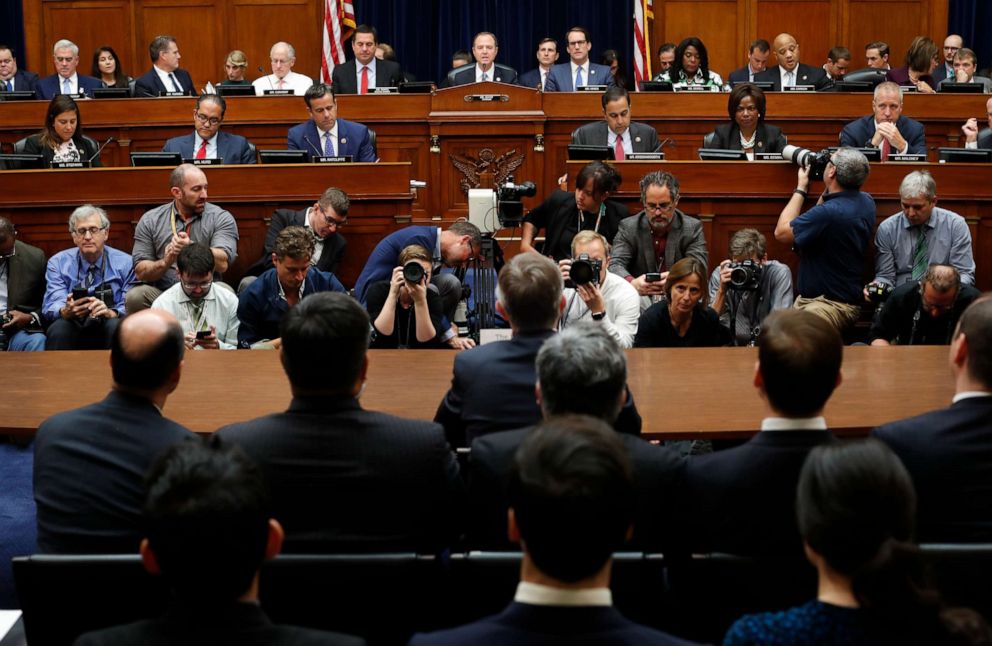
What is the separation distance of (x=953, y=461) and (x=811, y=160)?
3.93 metres

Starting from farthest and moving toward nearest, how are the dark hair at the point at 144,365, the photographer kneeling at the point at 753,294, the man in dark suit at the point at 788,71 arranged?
the man in dark suit at the point at 788,71 → the photographer kneeling at the point at 753,294 → the dark hair at the point at 144,365

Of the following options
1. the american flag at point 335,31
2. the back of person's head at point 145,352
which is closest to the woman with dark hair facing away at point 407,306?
the back of person's head at point 145,352

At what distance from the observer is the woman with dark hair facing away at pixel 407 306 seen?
4691 millimetres

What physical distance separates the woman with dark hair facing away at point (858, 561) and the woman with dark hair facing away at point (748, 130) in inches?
215

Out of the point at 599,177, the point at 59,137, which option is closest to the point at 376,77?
the point at 59,137

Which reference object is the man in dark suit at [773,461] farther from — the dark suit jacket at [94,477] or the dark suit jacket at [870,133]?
the dark suit jacket at [870,133]

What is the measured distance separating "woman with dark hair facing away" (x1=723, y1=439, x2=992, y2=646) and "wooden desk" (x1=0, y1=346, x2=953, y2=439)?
1.25m

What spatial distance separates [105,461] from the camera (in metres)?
2.33

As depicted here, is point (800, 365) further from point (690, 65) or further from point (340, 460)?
point (690, 65)

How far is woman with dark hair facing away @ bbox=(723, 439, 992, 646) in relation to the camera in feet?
5.21

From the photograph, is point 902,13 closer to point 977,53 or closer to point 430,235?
point 977,53

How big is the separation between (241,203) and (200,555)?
16.2ft

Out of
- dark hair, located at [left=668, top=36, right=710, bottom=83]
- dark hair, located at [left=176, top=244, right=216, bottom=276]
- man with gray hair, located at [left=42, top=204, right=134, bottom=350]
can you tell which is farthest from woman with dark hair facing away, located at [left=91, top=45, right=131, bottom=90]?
dark hair, located at [left=176, top=244, right=216, bottom=276]

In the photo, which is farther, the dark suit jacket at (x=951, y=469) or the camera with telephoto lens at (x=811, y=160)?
the camera with telephoto lens at (x=811, y=160)
